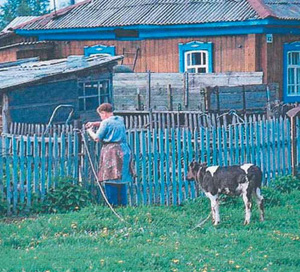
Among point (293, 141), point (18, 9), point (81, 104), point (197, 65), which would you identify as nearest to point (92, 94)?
point (81, 104)

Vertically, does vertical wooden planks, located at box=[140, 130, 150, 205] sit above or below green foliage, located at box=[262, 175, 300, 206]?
above

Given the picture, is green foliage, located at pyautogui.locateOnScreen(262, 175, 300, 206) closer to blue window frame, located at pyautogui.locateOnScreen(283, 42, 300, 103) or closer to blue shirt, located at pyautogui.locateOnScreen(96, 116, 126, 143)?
blue shirt, located at pyautogui.locateOnScreen(96, 116, 126, 143)

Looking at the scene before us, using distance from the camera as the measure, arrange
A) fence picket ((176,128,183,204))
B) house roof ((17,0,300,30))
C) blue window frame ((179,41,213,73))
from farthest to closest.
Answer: blue window frame ((179,41,213,73)), house roof ((17,0,300,30)), fence picket ((176,128,183,204))

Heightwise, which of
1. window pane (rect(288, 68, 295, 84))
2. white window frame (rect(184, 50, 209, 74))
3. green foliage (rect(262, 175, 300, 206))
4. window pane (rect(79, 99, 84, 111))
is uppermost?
white window frame (rect(184, 50, 209, 74))

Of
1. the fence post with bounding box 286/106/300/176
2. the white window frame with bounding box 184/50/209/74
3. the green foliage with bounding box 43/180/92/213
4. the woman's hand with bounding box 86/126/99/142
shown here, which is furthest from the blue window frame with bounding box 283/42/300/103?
the green foliage with bounding box 43/180/92/213

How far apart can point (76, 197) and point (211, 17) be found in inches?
533

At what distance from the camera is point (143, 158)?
13.2m

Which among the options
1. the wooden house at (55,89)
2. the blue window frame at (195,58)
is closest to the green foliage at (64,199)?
the wooden house at (55,89)

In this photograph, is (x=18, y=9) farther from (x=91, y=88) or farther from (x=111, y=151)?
A: (x=111, y=151)

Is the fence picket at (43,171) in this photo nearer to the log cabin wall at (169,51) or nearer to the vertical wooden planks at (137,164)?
the vertical wooden planks at (137,164)

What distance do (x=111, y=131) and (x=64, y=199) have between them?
1.26 m

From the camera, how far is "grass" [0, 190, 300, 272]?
9.13 meters

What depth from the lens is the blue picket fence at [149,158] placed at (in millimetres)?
12562

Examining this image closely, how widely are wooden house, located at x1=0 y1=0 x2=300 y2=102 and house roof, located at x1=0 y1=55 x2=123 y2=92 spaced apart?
420cm
